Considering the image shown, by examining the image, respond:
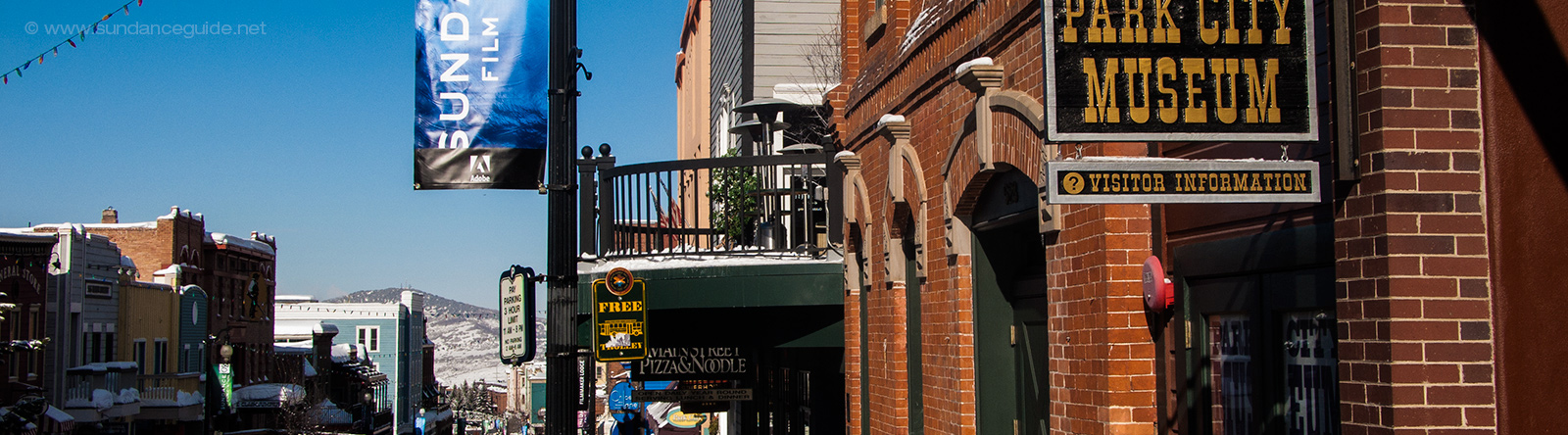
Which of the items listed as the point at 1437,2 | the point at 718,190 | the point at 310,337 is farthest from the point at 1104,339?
the point at 310,337

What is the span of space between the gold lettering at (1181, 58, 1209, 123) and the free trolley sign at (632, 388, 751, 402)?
11.1 meters

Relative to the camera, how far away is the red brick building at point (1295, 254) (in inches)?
162

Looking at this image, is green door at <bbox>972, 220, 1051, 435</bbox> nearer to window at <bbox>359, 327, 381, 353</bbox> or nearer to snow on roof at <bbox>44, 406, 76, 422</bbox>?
snow on roof at <bbox>44, 406, 76, 422</bbox>

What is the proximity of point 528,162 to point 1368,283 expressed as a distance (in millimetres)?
5096

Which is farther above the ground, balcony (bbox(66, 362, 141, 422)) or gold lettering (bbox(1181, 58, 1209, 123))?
gold lettering (bbox(1181, 58, 1209, 123))

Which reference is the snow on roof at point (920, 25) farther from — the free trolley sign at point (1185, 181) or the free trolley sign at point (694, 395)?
the free trolley sign at point (694, 395)

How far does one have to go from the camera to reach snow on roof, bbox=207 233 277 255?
51062 mm

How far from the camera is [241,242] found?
53344 mm

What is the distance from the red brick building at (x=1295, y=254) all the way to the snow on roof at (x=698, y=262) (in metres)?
3.37

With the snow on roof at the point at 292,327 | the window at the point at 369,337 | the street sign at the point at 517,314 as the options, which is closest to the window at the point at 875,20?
the street sign at the point at 517,314

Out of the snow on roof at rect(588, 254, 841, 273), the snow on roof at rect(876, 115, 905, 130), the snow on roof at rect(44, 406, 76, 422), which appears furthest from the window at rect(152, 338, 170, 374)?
the snow on roof at rect(876, 115, 905, 130)

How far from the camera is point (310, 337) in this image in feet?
231

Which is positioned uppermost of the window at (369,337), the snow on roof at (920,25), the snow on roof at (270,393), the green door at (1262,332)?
the snow on roof at (920,25)

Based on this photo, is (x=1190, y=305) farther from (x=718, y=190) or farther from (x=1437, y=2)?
(x=718, y=190)
